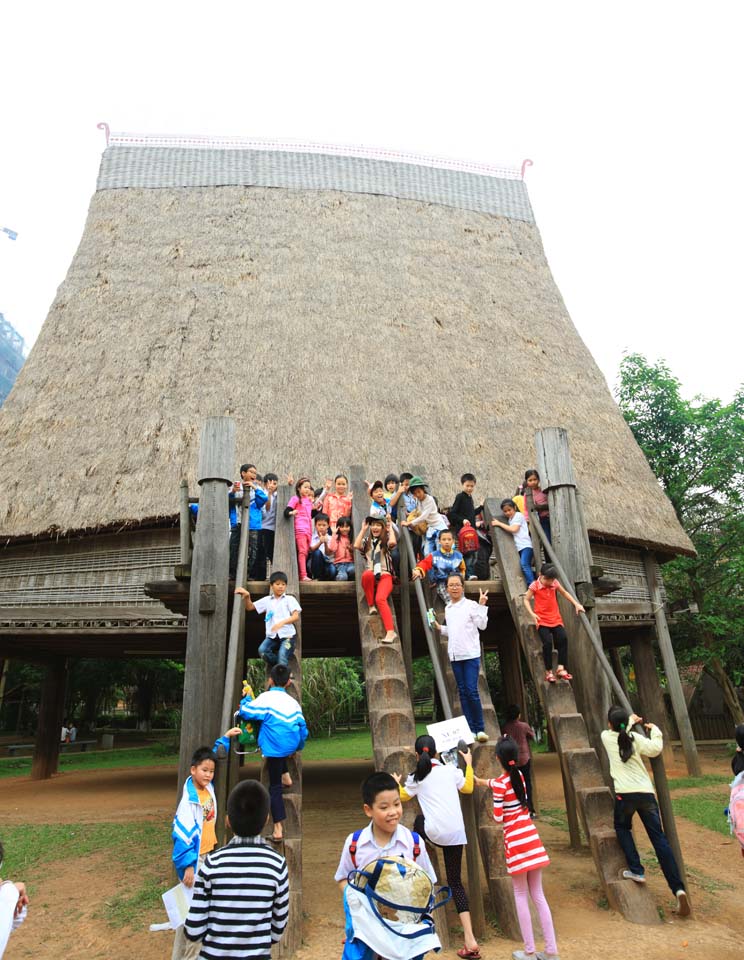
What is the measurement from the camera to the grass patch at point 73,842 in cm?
642

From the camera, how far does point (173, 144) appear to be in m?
15.7

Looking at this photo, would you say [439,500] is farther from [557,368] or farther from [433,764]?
[433,764]

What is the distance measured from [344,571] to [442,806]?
3043 millimetres

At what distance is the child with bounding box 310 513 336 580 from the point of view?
22.1 ft

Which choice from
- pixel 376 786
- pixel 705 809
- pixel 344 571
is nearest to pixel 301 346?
pixel 344 571

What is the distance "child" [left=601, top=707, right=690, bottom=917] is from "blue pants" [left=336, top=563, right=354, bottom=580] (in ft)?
9.36

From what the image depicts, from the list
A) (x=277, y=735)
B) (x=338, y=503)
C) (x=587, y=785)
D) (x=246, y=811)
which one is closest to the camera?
(x=246, y=811)

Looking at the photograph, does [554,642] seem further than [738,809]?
Yes

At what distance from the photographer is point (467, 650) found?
5.10 m

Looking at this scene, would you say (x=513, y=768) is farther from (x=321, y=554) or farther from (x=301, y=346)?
(x=301, y=346)

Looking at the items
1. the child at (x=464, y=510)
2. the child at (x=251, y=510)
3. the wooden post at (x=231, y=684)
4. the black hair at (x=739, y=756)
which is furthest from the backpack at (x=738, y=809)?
the child at (x=251, y=510)

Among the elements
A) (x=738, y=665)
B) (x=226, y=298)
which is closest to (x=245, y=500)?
(x=226, y=298)

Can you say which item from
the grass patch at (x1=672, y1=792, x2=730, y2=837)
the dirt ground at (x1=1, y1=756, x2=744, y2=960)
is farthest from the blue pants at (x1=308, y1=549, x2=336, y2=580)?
the grass patch at (x1=672, y1=792, x2=730, y2=837)

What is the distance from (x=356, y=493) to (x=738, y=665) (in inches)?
494
